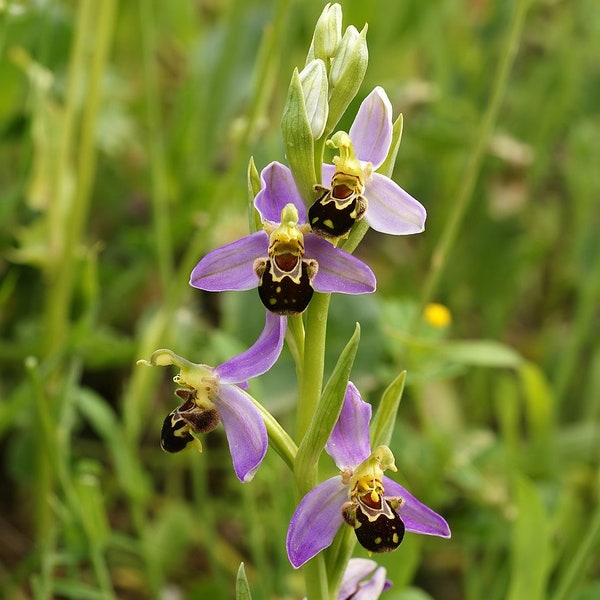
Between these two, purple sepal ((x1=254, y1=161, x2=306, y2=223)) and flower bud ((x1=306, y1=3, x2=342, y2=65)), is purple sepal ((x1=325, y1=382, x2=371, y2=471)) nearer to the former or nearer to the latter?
purple sepal ((x1=254, y1=161, x2=306, y2=223))

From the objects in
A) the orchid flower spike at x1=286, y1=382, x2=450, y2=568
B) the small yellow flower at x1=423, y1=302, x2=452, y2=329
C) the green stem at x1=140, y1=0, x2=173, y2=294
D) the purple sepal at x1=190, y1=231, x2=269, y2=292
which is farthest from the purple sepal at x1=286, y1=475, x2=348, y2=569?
the green stem at x1=140, y1=0, x2=173, y2=294

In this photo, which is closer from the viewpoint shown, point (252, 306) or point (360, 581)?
point (360, 581)

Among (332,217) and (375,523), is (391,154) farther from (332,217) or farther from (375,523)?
(375,523)

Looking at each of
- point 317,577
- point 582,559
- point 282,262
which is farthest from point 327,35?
point 582,559

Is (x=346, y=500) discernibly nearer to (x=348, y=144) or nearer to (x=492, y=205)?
(x=348, y=144)

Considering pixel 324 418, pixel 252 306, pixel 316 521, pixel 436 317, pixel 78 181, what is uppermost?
pixel 324 418

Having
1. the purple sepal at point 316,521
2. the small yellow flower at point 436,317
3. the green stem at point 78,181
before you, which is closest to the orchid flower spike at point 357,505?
the purple sepal at point 316,521
